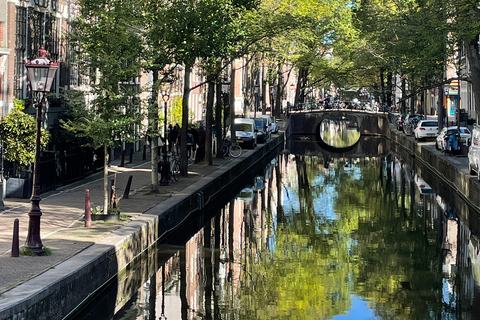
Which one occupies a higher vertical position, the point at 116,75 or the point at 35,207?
the point at 116,75

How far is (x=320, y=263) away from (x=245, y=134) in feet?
108

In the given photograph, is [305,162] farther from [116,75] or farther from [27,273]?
[27,273]

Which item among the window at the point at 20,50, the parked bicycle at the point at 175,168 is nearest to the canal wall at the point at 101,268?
the parked bicycle at the point at 175,168

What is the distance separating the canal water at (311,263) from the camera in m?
17.2

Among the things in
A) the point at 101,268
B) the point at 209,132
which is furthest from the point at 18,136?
the point at 209,132

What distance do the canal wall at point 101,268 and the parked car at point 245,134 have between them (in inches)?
949

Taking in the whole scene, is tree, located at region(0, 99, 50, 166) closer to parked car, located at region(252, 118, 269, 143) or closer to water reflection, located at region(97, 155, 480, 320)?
water reflection, located at region(97, 155, 480, 320)

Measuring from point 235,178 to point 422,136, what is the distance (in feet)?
76.0

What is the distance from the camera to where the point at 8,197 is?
2645cm

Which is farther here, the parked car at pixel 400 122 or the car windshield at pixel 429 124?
the parked car at pixel 400 122

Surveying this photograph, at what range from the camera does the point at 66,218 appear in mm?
22484

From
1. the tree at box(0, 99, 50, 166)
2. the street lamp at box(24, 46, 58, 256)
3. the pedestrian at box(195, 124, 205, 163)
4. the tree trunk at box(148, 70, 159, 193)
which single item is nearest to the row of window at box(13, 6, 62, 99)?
the tree at box(0, 99, 50, 166)

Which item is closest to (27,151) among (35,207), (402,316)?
(35,207)

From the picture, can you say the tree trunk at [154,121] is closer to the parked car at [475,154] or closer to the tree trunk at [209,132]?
the parked car at [475,154]
